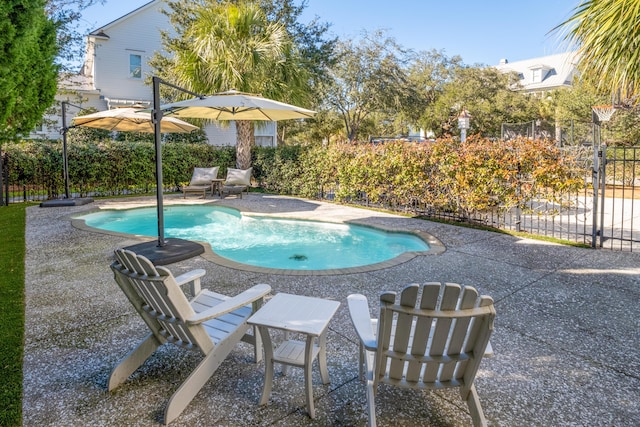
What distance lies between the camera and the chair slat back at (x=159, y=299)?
7.55 ft

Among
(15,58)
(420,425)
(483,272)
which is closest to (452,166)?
(483,272)

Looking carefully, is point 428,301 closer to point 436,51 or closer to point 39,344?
point 39,344

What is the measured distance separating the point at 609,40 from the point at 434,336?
13.5 ft

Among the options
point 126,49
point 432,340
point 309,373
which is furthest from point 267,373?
point 126,49

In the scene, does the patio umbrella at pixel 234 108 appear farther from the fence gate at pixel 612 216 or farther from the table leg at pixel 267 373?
the fence gate at pixel 612 216

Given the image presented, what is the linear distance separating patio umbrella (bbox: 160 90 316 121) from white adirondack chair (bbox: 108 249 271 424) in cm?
431

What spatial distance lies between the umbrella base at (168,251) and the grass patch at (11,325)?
1407 mm

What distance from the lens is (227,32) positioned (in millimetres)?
12211

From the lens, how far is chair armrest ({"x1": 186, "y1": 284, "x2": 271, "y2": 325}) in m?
2.37

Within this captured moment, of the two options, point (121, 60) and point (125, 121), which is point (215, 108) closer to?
point (125, 121)

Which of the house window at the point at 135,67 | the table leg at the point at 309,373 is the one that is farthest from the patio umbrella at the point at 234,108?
the house window at the point at 135,67

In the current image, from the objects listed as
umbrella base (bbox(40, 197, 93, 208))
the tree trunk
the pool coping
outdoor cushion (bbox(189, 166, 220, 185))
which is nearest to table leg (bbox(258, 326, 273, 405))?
the pool coping

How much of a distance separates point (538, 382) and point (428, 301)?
144cm

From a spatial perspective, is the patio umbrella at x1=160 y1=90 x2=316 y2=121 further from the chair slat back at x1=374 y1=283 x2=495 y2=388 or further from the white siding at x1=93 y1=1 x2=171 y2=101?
the white siding at x1=93 y1=1 x2=171 y2=101
